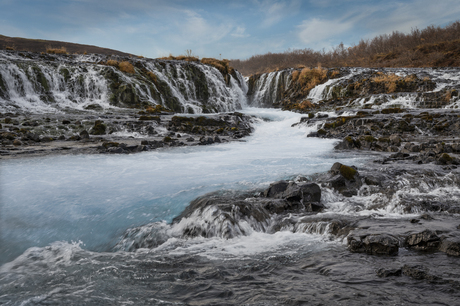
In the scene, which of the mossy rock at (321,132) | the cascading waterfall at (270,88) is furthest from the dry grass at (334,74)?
the mossy rock at (321,132)

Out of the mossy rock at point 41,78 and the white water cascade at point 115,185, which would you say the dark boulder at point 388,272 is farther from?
the mossy rock at point 41,78

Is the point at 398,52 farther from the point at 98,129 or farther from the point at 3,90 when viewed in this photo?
the point at 3,90

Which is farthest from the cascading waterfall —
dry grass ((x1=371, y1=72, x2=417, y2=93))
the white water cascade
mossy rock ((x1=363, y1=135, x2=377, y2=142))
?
the white water cascade

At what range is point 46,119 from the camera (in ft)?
48.7

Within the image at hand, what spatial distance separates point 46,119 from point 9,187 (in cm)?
987

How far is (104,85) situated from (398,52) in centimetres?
3734

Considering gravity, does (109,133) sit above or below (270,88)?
below

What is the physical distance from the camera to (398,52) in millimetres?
37281

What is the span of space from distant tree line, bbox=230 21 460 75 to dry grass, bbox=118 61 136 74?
20.1 m

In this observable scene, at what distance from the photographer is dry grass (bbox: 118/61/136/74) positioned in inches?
948

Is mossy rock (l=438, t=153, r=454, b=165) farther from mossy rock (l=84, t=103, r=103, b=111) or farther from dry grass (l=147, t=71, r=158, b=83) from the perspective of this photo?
dry grass (l=147, t=71, r=158, b=83)

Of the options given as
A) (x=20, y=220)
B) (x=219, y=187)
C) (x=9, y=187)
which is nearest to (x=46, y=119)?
(x=9, y=187)

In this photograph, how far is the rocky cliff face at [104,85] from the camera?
1922 cm

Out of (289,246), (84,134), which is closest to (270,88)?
(84,134)
